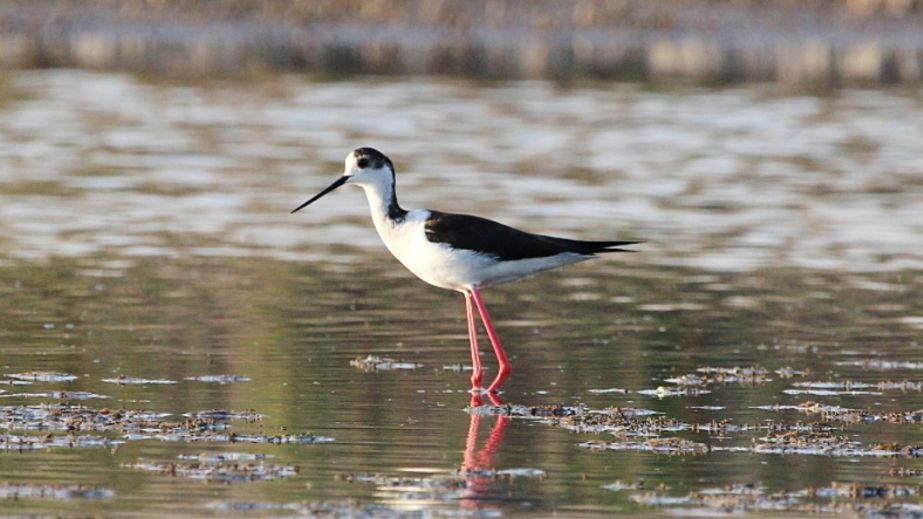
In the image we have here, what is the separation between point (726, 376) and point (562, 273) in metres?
4.75

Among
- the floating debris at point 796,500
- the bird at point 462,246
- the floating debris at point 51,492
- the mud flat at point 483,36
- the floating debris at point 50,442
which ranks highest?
the bird at point 462,246

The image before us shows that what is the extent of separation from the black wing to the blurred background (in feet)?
2.23

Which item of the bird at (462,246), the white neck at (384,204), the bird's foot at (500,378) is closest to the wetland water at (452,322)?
the bird's foot at (500,378)

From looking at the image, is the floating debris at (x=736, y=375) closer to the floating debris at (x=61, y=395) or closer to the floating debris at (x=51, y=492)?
the floating debris at (x=61, y=395)

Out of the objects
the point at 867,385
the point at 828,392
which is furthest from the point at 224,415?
the point at 867,385

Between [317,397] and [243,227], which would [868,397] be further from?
[243,227]

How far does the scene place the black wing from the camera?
37.6 ft

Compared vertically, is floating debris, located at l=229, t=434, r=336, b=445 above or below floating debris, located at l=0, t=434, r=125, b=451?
below

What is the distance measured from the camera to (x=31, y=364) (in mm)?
11398

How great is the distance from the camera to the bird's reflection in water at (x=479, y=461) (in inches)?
322

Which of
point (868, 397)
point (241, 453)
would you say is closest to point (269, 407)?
point (241, 453)

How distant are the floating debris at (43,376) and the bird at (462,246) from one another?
1853 mm

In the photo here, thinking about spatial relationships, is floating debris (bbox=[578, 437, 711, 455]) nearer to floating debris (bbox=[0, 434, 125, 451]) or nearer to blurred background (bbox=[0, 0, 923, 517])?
blurred background (bbox=[0, 0, 923, 517])

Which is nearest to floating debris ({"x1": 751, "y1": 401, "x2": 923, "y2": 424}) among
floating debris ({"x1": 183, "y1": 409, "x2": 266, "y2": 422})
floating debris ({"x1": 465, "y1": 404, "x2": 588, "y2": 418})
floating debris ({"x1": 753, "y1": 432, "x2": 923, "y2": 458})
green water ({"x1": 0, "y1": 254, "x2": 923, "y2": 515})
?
green water ({"x1": 0, "y1": 254, "x2": 923, "y2": 515})
